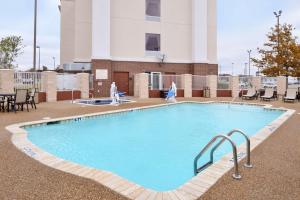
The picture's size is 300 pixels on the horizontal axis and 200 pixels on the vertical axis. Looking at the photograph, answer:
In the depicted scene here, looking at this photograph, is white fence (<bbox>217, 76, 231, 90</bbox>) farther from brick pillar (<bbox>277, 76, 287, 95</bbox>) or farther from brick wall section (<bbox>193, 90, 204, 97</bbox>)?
brick pillar (<bbox>277, 76, 287, 95</bbox>)

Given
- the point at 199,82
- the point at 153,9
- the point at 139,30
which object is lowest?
the point at 199,82

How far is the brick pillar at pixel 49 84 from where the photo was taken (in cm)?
1827

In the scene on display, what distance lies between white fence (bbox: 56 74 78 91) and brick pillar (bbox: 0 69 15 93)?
422 cm

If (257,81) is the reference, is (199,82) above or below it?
below

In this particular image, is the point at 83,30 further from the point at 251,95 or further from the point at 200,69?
the point at 251,95

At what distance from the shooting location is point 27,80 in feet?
55.8

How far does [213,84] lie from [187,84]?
2722 millimetres

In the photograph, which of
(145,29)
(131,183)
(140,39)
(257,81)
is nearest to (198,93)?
(257,81)

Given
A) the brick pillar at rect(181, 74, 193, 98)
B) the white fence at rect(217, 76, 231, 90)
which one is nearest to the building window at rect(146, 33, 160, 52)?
the brick pillar at rect(181, 74, 193, 98)

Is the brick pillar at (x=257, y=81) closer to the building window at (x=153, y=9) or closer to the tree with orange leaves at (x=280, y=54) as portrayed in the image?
the tree with orange leaves at (x=280, y=54)

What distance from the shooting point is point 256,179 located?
13.5ft

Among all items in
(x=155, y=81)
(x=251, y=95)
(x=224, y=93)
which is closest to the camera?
(x=251, y=95)

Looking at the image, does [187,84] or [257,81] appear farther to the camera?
[257,81]

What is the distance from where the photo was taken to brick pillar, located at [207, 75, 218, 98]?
25.2 metres
